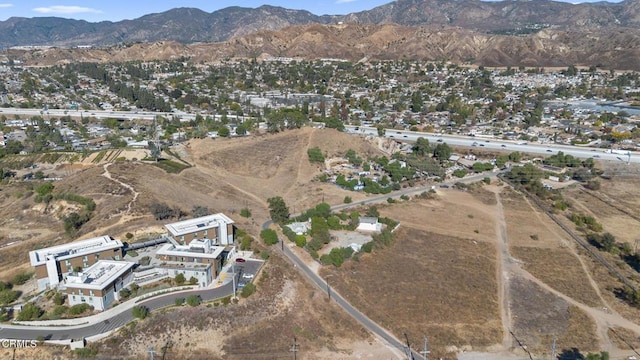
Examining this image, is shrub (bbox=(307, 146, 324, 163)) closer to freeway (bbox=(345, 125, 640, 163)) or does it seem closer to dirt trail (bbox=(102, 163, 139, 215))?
freeway (bbox=(345, 125, 640, 163))

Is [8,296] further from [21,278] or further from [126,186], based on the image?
[126,186]

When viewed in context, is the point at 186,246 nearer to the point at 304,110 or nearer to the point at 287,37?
the point at 304,110

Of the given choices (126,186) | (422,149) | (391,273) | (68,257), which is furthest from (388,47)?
(68,257)

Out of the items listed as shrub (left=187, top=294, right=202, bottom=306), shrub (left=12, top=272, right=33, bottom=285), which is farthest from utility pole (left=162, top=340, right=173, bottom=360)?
shrub (left=12, top=272, right=33, bottom=285)

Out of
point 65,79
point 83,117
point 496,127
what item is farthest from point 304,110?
point 65,79

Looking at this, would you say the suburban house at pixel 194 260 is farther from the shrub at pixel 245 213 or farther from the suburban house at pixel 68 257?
the shrub at pixel 245 213

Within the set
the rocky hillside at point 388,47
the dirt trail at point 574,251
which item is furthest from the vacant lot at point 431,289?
the rocky hillside at point 388,47
